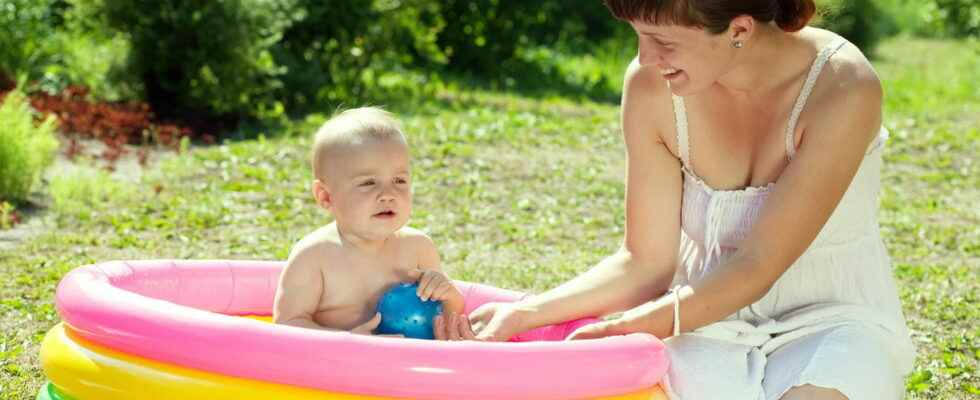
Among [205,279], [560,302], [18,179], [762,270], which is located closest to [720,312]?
[762,270]

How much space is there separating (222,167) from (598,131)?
3002 mm

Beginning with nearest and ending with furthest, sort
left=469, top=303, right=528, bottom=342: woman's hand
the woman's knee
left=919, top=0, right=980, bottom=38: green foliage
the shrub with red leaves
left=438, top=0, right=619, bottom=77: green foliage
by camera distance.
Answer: the woman's knee < left=469, top=303, right=528, bottom=342: woman's hand < the shrub with red leaves < left=438, top=0, right=619, bottom=77: green foliage < left=919, top=0, right=980, bottom=38: green foliage

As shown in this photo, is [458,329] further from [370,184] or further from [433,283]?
[370,184]

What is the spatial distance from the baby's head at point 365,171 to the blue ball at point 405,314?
0.18 meters

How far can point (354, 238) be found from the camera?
383 centimetres

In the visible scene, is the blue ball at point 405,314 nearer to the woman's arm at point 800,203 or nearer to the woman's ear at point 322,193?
the woman's ear at point 322,193

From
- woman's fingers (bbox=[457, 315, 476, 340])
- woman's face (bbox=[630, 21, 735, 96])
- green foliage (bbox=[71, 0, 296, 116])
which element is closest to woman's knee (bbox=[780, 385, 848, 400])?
woman's face (bbox=[630, 21, 735, 96])

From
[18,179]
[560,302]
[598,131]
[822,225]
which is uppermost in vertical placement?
[822,225]

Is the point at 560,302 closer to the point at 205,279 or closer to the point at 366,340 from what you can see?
the point at 366,340

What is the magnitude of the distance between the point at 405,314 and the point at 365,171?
0.40 meters

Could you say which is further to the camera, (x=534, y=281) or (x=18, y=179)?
(x=18, y=179)

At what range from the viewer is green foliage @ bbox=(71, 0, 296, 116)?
9906 mm

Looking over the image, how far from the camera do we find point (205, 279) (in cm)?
418

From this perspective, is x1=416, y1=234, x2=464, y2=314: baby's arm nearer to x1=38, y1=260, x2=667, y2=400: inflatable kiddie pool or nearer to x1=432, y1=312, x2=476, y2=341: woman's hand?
x1=432, y1=312, x2=476, y2=341: woman's hand
